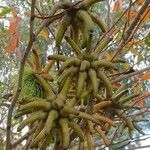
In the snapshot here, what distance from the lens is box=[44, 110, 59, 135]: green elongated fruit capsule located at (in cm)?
129

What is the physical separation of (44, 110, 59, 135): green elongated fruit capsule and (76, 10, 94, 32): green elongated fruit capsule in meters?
0.27

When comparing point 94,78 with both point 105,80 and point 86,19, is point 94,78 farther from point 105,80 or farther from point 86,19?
point 86,19

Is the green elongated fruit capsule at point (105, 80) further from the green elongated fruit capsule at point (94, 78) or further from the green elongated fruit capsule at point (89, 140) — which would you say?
the green elongated fruit capsule at point (89, 140)

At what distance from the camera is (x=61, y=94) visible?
1416mm

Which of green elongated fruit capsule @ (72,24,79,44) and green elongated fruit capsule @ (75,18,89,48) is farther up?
green elongated fruit capsule @ (72,24,79,44)

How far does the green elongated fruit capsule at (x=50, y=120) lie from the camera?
1.29 metres

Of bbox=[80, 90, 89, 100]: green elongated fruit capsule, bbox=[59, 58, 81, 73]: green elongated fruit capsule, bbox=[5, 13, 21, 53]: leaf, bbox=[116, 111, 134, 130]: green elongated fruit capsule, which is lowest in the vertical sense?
bbox=[80, 90, 89, 100]: green elongated fruit capsule

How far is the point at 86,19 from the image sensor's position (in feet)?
4.44

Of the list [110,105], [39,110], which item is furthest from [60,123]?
[110,105]

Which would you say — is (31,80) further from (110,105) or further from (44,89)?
(110,105)

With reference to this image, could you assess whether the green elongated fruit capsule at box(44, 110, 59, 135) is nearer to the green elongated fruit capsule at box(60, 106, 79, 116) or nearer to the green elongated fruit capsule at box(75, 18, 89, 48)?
the green elongated fruit capsule at box(60, 106, 79, 116)

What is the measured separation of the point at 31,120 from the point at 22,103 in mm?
182

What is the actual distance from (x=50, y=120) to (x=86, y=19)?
1.05ft

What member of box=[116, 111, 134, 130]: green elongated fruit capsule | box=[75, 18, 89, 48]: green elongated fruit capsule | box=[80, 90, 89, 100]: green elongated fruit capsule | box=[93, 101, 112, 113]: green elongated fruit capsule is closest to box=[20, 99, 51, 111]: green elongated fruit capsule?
box=[80, 90, 89, 100]: green elongated fruit capsule
